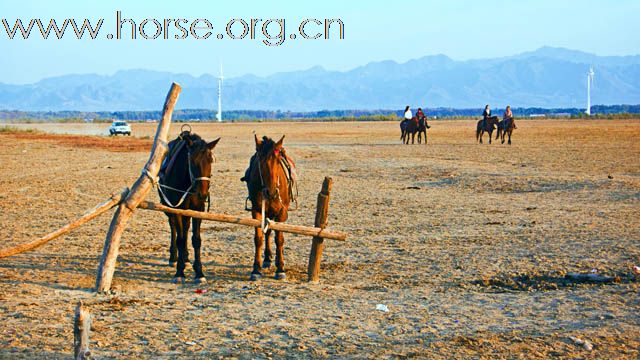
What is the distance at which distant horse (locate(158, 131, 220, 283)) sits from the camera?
10742 mm

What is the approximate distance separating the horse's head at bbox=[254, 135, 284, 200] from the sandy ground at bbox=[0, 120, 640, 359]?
3.77 feet

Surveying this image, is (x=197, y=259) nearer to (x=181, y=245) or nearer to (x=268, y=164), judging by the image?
(x=181, y=245)

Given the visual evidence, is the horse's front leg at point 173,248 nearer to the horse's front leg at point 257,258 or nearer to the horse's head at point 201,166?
the horse's head at point 201,166

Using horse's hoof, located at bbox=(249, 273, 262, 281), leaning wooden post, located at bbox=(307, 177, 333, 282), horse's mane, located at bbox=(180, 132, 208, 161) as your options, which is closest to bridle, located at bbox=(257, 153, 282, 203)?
leaning wooden post, located at bbox=(307, 177, 333, 282)

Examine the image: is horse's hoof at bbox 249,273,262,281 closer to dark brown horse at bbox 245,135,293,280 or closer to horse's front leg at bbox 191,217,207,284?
dark brown horse at bbox 245,135,293,280

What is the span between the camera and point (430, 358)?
763 centimetres

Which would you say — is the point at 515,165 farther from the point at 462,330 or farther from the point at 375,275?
the point at 462,330

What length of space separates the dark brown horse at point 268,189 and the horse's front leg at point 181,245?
860 mm

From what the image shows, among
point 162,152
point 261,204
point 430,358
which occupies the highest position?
point 162,152

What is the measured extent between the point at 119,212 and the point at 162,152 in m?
0.87

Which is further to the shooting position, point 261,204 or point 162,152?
point 261,204

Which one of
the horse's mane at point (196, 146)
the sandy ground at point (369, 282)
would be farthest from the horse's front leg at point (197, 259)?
the horse's mane at point (196, 146)

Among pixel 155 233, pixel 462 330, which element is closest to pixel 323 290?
pixel 462 330

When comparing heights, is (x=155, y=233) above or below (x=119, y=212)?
below
